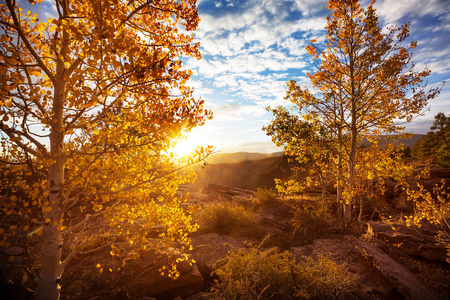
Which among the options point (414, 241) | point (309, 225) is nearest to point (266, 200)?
point (309, 225)

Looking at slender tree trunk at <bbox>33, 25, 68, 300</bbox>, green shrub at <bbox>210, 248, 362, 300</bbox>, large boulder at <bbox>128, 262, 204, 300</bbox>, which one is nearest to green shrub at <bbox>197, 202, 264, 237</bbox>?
large boulder at <bbox>128, 262, 204, 300</bbox>

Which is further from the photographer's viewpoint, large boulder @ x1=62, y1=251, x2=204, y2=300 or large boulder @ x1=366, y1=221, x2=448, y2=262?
large boulder @ x1=366, y1=221, x2=448, y2=262

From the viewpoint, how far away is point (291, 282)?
13.8ft

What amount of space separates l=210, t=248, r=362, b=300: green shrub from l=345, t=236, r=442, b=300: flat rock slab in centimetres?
130

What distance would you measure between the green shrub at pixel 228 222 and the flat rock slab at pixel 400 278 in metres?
4.22

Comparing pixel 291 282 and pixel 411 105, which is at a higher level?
pixel 411 105

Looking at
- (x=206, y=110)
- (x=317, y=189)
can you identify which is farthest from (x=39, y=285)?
(x=317, y=189)

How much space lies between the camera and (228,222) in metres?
9.08

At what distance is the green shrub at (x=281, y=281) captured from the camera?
3754 mm

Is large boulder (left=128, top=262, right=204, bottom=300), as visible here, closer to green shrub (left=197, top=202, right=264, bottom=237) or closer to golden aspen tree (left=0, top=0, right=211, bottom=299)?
golden aspen tree (left=0, top=0, right=211, bottom=299)

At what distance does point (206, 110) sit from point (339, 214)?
10.6m

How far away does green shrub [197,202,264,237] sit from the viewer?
876cm

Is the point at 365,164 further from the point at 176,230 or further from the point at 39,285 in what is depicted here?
the point at 39,285

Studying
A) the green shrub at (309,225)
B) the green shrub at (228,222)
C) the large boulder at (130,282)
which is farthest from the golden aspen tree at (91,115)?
the green shrub at (309,225)
